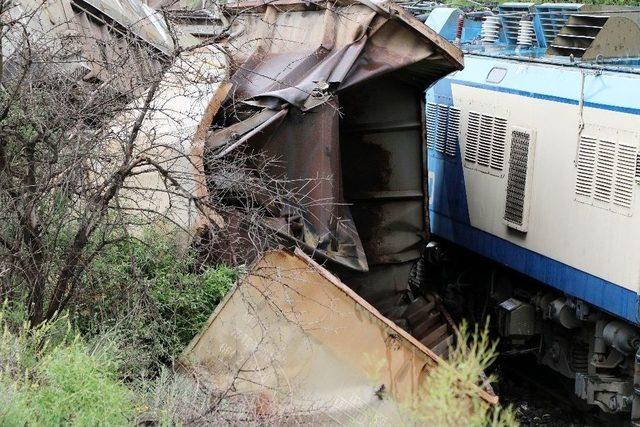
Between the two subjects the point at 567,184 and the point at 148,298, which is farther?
the point at 567,184

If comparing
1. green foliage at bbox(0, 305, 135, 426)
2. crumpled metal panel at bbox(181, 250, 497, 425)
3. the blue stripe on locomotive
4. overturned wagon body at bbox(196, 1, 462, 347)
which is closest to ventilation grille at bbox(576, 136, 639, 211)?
the blue stripe on locomotive

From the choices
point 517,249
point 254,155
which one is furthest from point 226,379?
point 517,249

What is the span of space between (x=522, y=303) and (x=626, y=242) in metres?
2.25

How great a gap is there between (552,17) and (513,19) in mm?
1020

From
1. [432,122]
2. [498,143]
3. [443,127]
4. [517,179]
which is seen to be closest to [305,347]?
[517,179]

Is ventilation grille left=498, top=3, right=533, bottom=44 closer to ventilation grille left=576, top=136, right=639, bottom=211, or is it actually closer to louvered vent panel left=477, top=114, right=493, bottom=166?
louvered vent panel left=477, top=114, right=493, bottom=166

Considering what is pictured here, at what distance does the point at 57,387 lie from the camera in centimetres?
622

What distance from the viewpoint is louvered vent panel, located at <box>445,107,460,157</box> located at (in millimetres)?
12117

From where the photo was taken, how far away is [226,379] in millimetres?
7602

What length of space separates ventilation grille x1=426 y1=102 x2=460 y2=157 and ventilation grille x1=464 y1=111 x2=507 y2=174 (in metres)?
0.30

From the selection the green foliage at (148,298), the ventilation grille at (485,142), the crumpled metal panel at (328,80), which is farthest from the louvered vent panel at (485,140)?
the green foliage at (148,298)

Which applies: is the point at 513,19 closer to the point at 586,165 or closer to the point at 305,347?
the point at 586,165

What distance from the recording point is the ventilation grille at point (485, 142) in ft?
36.9

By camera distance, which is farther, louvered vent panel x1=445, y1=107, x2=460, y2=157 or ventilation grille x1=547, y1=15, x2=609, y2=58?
louvered vent panel x1=445, y1=107, x2=460, y2=157
